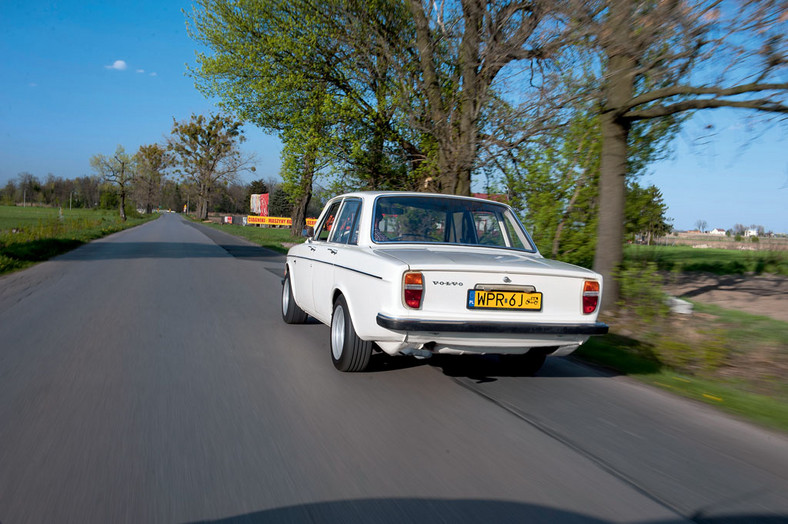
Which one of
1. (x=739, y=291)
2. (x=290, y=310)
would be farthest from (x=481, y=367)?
(x=739, y=291)

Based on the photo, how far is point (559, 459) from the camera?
3.33 metres

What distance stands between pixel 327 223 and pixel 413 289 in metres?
3.11

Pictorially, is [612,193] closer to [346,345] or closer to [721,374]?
[721,374]

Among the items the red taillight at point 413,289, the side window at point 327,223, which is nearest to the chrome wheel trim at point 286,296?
the side window at point 327,223

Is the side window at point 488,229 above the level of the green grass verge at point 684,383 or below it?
above

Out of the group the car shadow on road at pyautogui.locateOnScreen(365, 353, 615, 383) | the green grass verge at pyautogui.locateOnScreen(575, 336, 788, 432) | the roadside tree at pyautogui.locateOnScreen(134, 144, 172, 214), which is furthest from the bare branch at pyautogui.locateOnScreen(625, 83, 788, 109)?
the roadside tree at pyautogui.locateOnScreen(134, 144, 172, 214)

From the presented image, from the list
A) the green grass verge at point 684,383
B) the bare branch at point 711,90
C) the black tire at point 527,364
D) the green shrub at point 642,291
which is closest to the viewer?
the green grass verge at point 684,383

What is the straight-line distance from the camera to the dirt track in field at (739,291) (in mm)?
11133

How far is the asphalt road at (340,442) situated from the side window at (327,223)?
1216 mm

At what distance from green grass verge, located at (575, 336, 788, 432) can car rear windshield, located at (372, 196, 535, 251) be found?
165 centimetres

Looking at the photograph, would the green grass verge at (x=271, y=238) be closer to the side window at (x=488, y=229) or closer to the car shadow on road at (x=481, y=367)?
the car shadow on road at (x=481, y=367)

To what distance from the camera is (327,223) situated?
23.4 ft

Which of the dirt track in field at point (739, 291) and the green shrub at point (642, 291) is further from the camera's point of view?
the dirt track in field at point (739, 291)

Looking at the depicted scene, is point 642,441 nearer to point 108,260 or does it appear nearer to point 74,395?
point 74,395
